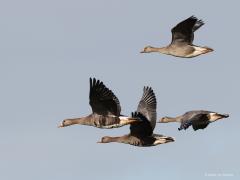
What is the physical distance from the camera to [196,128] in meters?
35.2

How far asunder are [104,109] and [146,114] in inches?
143

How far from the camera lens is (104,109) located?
108 feet

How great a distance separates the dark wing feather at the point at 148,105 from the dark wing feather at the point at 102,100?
A: 3245 millimetres

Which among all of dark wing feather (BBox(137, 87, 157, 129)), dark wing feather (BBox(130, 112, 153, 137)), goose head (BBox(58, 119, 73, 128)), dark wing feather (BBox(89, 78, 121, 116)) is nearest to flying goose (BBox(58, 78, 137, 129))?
dark wing feather (BBox(89, 78, 121, 116))

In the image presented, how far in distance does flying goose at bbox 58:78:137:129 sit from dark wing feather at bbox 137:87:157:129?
118 inches

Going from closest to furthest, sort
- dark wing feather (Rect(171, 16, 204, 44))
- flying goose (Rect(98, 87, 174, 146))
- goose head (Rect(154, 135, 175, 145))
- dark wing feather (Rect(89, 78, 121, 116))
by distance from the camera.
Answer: dark wing feather (Rect(89, 78, 121, 116)) < flying goose (Rect(98, 87, 174, 146)) < goose head (Rect(154, 135, 175, 145)) < dark wing feather (Rect(171, 16, 204, 44))

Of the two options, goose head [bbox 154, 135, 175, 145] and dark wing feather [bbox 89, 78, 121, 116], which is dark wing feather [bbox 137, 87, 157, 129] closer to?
goose head [bbox 154, 135, 175, 145]

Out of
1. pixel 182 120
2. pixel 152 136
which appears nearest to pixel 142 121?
pixel 152 136

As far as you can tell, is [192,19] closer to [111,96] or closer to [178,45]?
[178,45]

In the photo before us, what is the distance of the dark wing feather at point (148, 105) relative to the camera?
3619 cm

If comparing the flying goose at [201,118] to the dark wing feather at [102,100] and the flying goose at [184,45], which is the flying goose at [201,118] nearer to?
the flying goose at [184,45]

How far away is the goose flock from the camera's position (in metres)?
32.6

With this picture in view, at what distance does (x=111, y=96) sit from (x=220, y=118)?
5200 millimetres

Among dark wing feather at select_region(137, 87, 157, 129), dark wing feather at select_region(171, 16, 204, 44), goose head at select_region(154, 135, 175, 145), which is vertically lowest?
goose head at select_region(154, 135, 175, 145)
